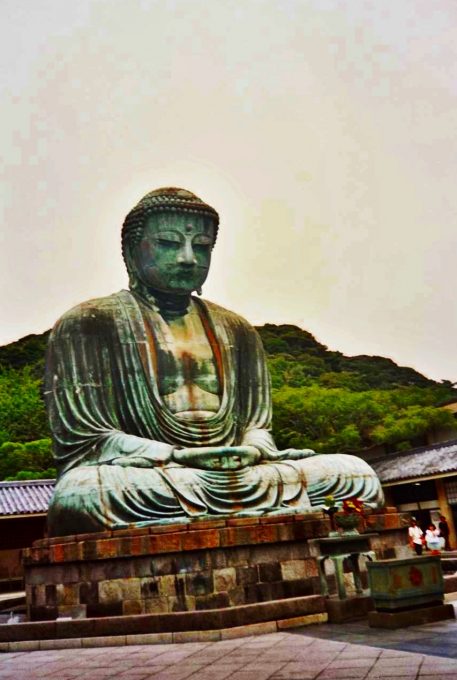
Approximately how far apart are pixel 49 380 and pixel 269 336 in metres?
33.0

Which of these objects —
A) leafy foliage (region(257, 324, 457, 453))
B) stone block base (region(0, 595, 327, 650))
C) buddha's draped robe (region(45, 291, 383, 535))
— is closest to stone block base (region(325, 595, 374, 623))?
stone block base (region(0, 595, 327, 650))

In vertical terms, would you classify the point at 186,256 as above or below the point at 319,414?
above

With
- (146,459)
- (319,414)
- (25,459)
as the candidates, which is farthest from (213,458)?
(25,459)

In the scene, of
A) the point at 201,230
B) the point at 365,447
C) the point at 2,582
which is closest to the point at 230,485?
the point at 201,230

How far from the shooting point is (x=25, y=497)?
1966cm

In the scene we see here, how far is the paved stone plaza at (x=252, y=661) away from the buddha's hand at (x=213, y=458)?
2337 mm

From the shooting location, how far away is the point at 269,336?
1655 inches

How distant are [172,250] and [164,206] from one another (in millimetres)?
613

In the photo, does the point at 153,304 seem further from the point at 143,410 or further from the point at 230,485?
the point at 230,485

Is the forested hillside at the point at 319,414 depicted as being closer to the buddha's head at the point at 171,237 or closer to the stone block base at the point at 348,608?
the buddha's head at the point at 171,237

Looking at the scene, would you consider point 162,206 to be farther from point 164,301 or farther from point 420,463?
point 420,463

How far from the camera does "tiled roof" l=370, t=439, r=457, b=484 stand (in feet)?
62.0

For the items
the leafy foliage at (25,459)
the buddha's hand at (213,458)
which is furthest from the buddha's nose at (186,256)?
the leafy foliage at (25,459)

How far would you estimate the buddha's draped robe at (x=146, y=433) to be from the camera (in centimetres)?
764
